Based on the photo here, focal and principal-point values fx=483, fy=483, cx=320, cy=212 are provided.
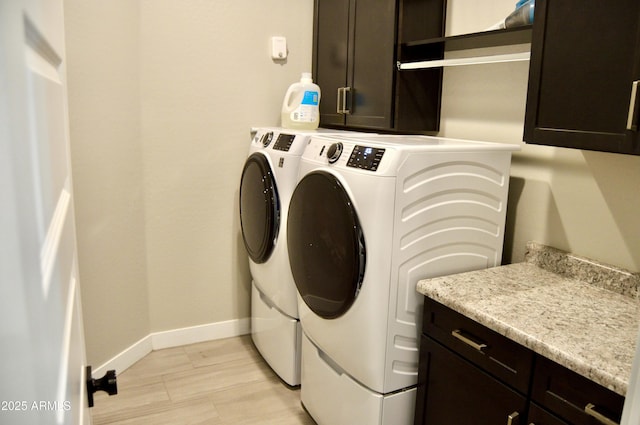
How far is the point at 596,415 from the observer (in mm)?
1077

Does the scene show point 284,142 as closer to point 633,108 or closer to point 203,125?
point 203,125

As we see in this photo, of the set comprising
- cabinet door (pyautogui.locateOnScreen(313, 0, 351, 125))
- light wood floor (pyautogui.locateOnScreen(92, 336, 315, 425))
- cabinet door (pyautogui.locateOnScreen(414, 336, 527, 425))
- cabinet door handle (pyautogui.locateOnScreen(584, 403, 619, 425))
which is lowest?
light wood floor (pyautogui.locateOnScreen(92, 336, 315, 425))

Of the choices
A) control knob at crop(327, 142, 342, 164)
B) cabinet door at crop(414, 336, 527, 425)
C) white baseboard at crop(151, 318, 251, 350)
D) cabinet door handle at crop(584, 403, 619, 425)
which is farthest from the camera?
white baseboard at crop(151, 318, 251, 350)

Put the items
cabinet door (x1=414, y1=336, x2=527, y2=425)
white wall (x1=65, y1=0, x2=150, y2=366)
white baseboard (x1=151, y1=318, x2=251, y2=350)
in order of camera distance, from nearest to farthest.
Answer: cabinet door (x1=414, y1=336, x2=527, y2=425), white wall (x1=65, y1=0, x2=150, y2=366), white baseboard (x1=151, y1=318, x2=251, y2=350)

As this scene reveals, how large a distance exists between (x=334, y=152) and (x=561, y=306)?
893 mm

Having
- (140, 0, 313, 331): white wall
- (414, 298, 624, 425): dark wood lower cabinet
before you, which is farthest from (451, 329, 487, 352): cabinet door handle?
(140, 0, 313, 331): white wall

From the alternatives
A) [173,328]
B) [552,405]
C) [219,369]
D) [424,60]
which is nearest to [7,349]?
[552,405]

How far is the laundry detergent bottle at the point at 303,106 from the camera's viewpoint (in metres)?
2.62

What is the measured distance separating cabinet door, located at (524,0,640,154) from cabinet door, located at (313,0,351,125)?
4.17ft

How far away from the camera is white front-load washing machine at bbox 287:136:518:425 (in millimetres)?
1573

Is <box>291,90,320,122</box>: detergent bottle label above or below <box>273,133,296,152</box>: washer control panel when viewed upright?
above

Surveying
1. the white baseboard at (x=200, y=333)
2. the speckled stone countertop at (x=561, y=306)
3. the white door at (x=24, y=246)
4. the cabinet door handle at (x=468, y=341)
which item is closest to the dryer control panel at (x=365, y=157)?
the speckled stone countertop at (x=561, y=306)

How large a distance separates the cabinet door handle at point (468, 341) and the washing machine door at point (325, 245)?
13.5 inches

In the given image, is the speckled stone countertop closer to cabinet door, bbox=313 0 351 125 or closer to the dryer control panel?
the dryer control panel
